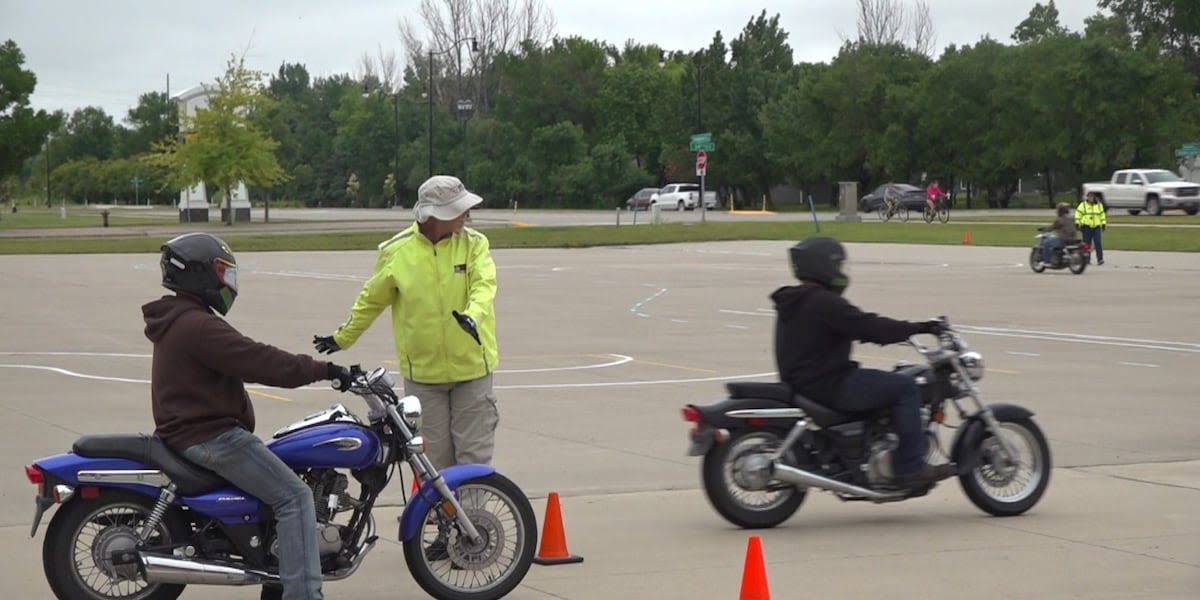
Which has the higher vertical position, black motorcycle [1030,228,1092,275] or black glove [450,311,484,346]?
black glove [450,311,484,346]

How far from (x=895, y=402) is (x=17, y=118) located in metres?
86.0

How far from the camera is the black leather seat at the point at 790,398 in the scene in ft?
28.7

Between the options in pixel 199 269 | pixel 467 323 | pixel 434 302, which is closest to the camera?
pixel 199 269

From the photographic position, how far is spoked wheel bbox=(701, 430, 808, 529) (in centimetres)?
872

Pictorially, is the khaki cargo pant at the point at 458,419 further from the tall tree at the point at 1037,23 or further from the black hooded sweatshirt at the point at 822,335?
the tall tree at the point at 1037,23

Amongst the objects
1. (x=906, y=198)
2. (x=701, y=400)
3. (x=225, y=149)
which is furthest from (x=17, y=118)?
(x=701, y=400)

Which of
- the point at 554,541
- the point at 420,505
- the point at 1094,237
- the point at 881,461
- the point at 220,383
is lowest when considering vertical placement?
the point at 554,541

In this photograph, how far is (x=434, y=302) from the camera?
785cm

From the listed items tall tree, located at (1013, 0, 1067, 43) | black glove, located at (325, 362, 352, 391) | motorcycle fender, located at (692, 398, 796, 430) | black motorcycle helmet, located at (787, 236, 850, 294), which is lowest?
motorcycle fender, located at (692, 398, 796, 430)

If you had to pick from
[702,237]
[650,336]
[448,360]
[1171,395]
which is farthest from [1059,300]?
[702,237]

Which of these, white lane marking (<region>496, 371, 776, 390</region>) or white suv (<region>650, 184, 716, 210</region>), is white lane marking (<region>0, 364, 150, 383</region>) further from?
white suv (<region>650, 184, 716, 210</region>)

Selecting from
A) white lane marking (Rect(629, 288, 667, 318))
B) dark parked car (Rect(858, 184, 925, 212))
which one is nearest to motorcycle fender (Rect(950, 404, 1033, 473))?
white lane marking (Rect(629, 288, 667, 318))

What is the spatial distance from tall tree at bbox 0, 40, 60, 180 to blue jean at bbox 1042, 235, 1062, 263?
66953 mm

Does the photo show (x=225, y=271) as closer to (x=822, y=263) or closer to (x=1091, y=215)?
(x=822, y=263)
